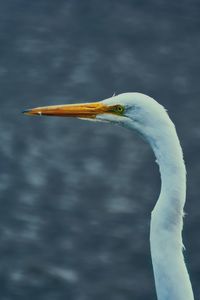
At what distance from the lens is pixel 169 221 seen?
8055 millimetres

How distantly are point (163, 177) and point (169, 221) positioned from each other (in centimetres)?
31

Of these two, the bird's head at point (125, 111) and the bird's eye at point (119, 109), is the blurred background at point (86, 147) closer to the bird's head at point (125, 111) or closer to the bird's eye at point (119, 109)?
the bird's head at point (125, 111)

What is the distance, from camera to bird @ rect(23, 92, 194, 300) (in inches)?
311

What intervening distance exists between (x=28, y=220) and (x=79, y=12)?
148 inches

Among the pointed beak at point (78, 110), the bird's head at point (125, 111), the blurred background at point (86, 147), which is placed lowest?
the bird's head at point (125, 111)

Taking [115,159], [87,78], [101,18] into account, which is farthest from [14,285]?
[101,18]

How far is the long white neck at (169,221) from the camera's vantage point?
7883 millimetres

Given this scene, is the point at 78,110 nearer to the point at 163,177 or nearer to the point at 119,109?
the point at 119,109

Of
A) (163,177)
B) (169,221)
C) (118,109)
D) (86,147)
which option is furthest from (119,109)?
(86,147)

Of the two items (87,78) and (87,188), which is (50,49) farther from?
(87,188)

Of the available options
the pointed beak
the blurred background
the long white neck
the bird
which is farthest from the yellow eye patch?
the blurred background

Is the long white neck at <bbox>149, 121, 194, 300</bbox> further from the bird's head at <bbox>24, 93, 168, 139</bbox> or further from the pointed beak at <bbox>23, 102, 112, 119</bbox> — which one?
the pointed beak at <bbox>23, 102, 112, 119</bbox>

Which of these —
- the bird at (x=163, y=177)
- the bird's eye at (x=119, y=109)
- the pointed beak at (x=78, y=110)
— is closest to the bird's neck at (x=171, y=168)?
the bird at (x=163, y=177)

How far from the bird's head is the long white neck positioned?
0.41 ft
